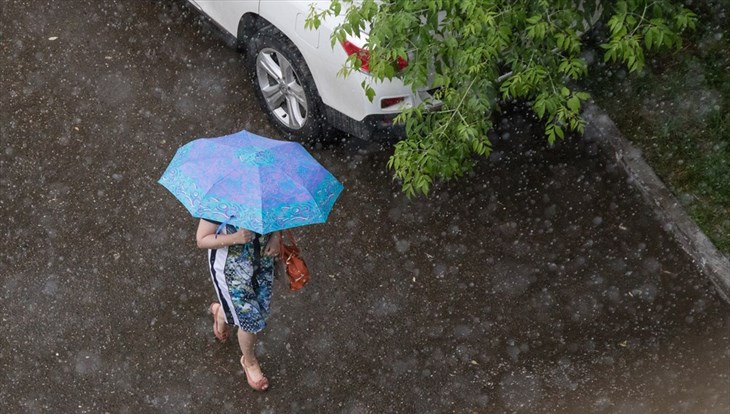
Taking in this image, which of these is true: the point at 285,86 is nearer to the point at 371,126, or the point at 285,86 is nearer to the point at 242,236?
the point at 371,126

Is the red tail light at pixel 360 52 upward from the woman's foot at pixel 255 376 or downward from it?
upward

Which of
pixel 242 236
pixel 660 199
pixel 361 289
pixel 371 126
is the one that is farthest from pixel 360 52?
pixel 660 199

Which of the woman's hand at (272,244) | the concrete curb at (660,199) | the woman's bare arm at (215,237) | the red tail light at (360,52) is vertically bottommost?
the concrete curb at (660,199)

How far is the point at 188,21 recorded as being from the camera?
7535 mm

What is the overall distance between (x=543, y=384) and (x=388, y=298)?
3.91 ft

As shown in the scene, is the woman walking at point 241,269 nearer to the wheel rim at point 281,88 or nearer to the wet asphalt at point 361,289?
Result: the wet asphalt at point 361,289

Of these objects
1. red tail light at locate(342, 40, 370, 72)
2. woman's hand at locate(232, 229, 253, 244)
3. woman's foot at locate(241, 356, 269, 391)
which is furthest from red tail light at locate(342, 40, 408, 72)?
woman's foot at locate(241, 356, 269, 391)

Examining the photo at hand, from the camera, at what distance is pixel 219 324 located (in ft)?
19.2

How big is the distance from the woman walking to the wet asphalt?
0.82 m

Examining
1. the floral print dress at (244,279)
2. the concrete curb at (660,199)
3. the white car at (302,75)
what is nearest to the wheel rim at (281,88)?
the white car at (302,75)

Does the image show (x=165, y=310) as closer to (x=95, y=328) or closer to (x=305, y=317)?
(x=95, y=328)

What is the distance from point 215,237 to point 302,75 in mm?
1917

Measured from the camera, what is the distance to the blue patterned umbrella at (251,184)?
4.35 metres

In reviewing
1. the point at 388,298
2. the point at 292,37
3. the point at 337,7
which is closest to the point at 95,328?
the point at 388,298
